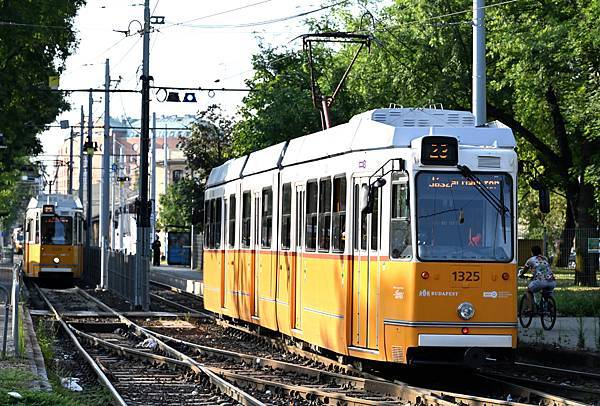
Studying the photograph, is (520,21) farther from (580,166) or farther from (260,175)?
(260,175)

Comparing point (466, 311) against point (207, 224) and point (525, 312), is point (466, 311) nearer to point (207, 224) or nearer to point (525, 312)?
point (525, 312)

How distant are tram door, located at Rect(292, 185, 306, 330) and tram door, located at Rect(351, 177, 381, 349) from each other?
2562mm

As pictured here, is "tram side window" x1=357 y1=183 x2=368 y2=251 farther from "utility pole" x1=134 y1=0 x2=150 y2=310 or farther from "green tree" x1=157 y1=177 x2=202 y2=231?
"green tree" x1=157 y1=177 x2=202 y2=231

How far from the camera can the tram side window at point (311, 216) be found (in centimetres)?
1783

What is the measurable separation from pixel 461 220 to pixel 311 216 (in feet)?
11.9

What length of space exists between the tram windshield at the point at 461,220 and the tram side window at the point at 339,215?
69.9 inches

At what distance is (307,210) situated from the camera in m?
18.3

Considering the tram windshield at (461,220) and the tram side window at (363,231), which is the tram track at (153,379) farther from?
the tram windshield at (461,220)

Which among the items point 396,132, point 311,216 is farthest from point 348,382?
point 311,216

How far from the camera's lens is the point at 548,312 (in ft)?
77.0

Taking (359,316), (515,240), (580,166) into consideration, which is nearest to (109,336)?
(359,316)

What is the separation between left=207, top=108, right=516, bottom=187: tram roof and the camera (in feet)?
50.3

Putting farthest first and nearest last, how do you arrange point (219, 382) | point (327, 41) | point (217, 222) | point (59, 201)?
point (59, 201) → point (217, 222) → point (327, 41) → point (219, 382)

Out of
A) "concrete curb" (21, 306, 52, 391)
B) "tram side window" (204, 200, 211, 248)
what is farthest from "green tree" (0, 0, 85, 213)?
"concrete curb" (21, 306, 52, 391)
